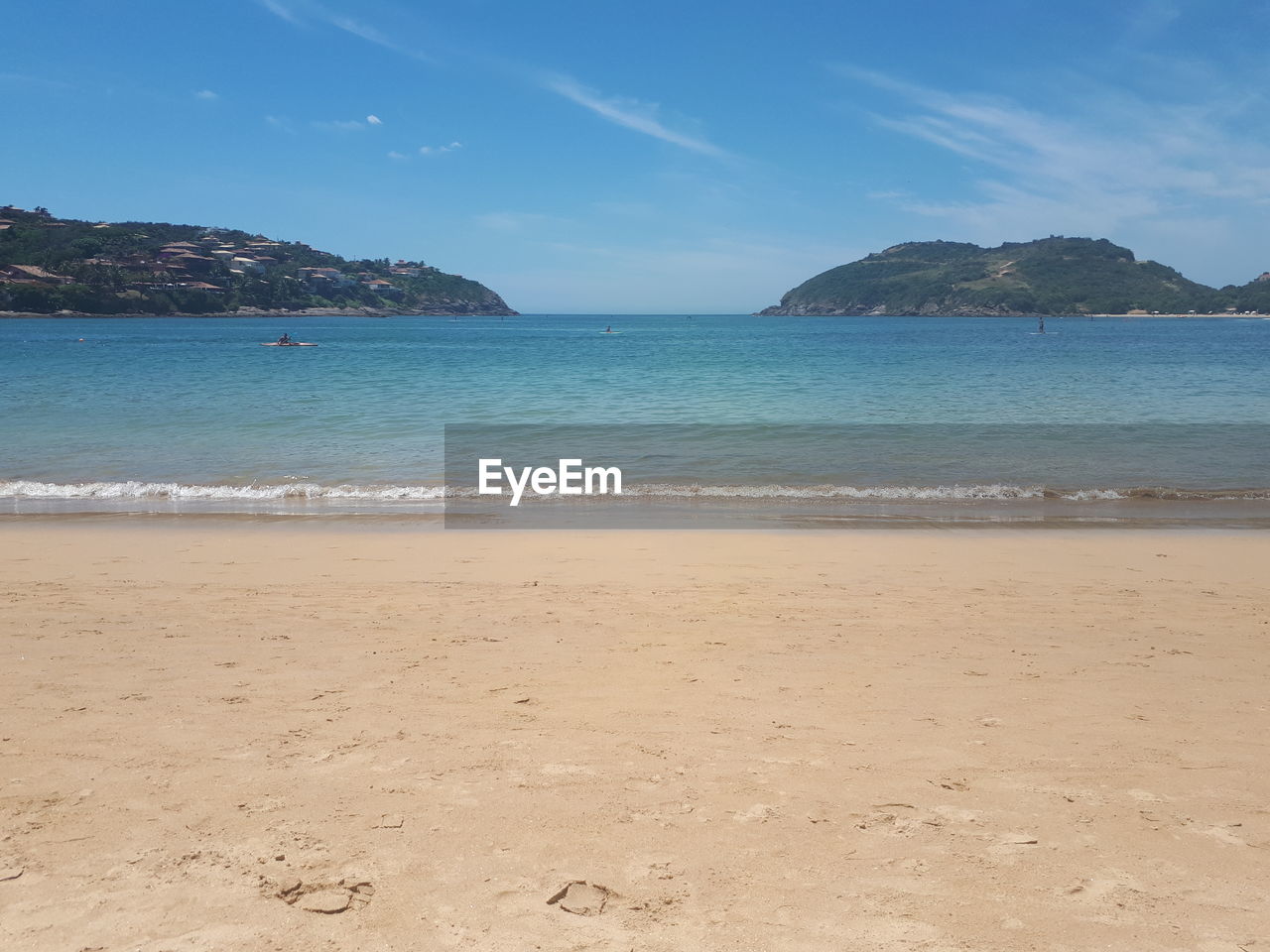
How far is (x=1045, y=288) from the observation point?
157000 millimetres

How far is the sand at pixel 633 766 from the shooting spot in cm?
285

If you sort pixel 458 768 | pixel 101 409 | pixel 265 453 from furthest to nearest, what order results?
pixel 101 409 → pixel 265 453 → pixel 458 768

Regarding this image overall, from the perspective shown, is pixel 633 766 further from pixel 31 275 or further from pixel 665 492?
pixel 31 275

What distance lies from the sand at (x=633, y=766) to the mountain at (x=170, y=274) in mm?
118674

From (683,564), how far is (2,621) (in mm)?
5508

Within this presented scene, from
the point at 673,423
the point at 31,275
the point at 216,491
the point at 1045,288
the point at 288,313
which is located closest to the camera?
the point at 216,491

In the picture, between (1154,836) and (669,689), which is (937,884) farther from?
(669,689)

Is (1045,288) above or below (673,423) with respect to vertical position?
above

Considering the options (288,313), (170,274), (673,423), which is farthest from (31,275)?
(673,423)

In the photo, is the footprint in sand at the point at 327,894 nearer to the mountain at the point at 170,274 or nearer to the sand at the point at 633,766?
the sand at the point at 633,766

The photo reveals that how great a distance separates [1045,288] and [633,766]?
17502cm

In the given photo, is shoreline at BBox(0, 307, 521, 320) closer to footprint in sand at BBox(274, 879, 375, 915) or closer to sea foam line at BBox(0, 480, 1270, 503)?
sea foam line at BBox(0, 480, 1270, 503)

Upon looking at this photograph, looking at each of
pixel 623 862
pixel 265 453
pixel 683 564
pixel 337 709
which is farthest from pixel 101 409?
pixel 623 862

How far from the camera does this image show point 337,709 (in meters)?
4.53
